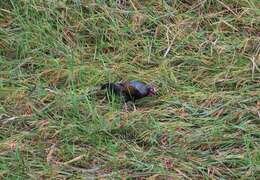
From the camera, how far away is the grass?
8.20 feet

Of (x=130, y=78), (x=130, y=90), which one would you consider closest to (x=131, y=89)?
(x=130, y=90)

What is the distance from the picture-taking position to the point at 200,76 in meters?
3.09

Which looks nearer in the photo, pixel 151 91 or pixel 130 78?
pixel 151 91

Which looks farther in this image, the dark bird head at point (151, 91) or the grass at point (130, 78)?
the dark bird head at point (151, 91)

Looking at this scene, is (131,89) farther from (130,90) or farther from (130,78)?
(130,78)

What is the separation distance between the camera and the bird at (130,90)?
9.48 ft

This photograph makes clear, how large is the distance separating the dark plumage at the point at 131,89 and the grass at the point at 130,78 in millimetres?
45

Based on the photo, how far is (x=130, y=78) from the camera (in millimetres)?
3082

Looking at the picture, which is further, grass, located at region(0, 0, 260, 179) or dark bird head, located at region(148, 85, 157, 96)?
dark bird head, located at region(148, 85, 157, 96)

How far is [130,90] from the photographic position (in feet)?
9.52

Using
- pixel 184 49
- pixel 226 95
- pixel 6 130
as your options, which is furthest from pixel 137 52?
pixel 6 130

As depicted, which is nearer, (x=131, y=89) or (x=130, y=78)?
(x=131, y=89)

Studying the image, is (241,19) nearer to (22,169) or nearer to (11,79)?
(11,79)

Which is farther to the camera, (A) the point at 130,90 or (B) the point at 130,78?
(B) the point at 130,78
